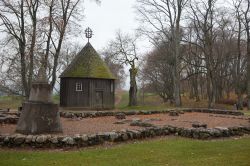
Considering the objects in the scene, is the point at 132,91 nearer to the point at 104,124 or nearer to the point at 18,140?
the point at 104,124

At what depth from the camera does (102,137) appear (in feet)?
42.6

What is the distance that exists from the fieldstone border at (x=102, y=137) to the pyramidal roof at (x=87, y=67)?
19.3 meters

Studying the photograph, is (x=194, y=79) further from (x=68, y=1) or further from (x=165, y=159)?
(x=165, y=159)

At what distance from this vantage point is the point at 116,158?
1046 cm

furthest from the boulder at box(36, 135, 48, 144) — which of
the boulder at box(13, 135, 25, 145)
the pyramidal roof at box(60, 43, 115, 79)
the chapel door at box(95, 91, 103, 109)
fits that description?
the chapel door at box(95, 91, 103, 109)

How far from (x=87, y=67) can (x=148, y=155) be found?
24051 mm

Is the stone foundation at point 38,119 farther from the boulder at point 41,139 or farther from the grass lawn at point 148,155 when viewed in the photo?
the grass lawn at point 148,155

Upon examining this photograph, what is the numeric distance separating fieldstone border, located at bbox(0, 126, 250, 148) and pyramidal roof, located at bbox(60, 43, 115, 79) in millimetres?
19251

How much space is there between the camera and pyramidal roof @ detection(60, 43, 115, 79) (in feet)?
110

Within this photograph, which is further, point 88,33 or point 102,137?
point 88,33

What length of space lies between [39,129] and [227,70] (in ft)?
135

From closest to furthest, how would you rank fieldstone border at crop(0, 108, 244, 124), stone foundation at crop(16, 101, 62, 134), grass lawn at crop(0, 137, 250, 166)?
grass lawn at crop(0, 137, 250, 166), stone foundation at crop(16, 101, 62, 134), fieldstone border at crop(0, 108, 244, 124)

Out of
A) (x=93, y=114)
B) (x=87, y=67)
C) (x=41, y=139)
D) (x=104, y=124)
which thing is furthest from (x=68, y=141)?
(x=87, y=67)

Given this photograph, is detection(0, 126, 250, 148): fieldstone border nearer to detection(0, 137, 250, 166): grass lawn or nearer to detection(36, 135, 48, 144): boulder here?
detection(36, 135, 48, 144): boulder
